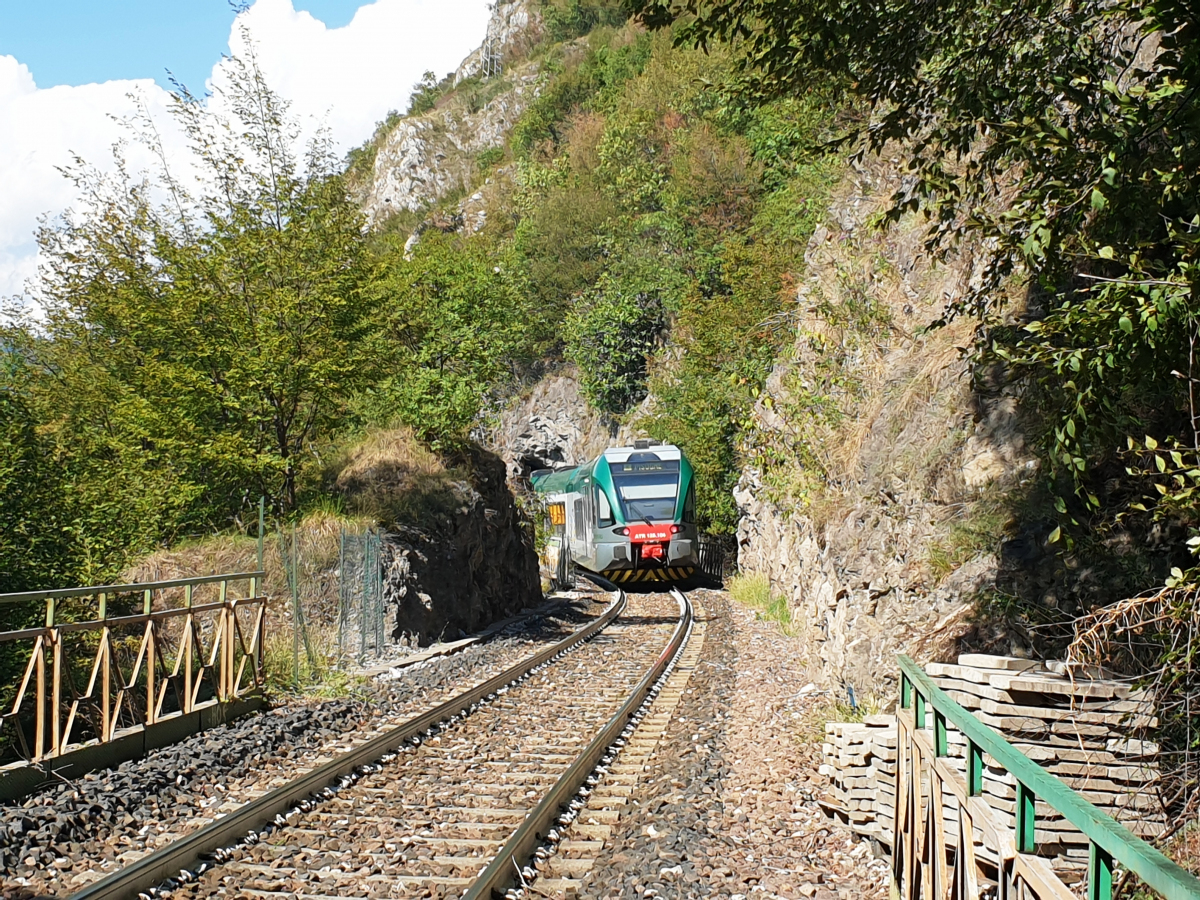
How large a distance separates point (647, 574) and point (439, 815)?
874 inches

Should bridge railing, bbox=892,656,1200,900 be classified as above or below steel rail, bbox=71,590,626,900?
above

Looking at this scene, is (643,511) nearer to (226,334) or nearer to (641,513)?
(641,513)

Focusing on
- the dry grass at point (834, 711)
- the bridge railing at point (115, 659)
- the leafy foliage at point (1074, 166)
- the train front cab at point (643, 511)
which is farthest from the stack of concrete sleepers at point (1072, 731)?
the train front cab at point (643, 511)

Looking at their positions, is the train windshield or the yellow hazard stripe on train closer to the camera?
the train windshield

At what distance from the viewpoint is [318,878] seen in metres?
6.13

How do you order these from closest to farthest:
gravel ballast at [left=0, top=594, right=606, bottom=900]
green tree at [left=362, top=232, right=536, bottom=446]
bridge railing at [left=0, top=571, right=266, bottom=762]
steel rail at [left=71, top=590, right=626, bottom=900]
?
steel rail at [left=71, top=590, right=626, bottom=900], gravel ballast at [left=0, top=594, right=606, bottom=900], bridge railing at [left=0, top=571, right=266, bottom=762], green tree at [left=362, top=232, right=536, bottom=446]

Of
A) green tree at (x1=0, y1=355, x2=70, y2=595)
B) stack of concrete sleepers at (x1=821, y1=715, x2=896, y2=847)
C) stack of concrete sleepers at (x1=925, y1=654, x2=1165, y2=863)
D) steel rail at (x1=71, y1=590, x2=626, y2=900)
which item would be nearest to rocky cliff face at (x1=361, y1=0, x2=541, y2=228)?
green tree at (x1=0, y1=355, x2=70, y2=595)

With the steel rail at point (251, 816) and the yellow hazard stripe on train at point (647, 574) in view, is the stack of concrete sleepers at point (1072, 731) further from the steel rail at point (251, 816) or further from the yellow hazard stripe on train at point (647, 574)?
the yellow hazard stripe on train at point (647, 574)

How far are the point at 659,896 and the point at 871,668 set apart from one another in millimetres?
4727

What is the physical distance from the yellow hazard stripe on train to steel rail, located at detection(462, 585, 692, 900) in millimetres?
15989

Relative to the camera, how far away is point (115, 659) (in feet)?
30.7

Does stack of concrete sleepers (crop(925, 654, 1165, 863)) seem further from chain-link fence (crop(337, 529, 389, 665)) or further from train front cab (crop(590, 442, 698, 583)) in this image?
train front cab (crop(590, 442, 698, 583))

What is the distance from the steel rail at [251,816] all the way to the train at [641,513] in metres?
16.1

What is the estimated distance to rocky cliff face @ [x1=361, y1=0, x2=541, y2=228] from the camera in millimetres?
95750
